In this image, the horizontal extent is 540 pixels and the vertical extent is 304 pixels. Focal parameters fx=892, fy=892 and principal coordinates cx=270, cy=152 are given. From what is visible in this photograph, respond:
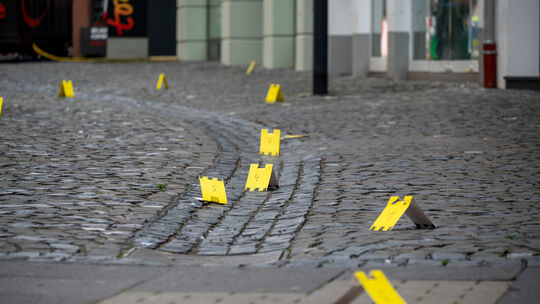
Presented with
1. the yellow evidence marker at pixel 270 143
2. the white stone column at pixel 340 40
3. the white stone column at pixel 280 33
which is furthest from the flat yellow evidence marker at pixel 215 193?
the white stone column at pixel 280 33

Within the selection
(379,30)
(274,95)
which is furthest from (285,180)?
(379,30)

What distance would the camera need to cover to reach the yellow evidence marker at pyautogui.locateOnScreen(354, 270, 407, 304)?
11.3 ft

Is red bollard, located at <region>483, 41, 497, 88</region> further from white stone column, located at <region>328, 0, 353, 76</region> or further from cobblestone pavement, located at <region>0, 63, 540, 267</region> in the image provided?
white stone column, located at <region>328, 0, 353, 76</region>

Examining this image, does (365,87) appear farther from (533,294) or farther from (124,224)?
(533,294)

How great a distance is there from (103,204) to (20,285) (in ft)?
8.09

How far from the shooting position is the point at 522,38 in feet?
59.3

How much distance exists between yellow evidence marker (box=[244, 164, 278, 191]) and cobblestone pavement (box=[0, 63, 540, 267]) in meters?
0.10

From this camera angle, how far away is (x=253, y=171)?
791cm

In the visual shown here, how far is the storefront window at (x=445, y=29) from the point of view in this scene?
849 inches

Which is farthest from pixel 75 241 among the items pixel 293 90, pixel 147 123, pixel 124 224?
pixel 293 90

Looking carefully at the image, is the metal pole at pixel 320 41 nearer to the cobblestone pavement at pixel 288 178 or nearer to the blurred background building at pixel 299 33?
the cobblestone pavement at pixel 288 178

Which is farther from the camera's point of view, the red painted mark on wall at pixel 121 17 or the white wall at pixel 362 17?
the red painted mark on wall at pixel 121 17

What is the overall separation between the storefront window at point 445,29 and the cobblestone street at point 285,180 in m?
5.12

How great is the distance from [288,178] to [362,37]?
57.5 feet
